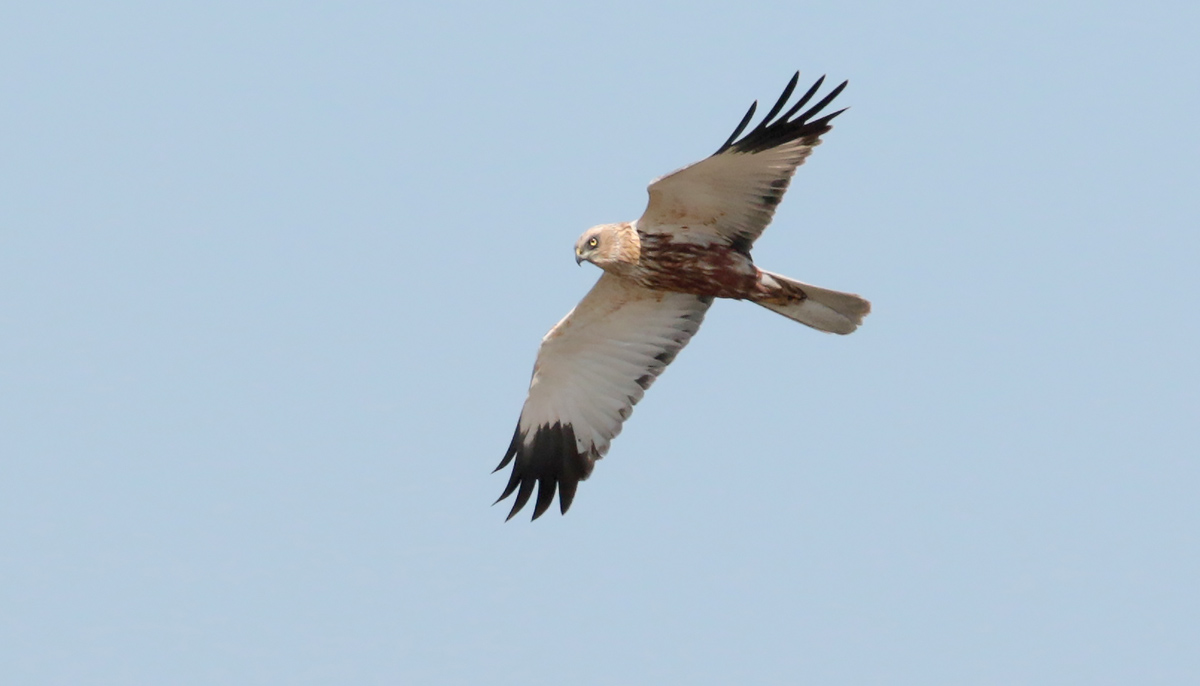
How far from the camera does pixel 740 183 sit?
1051cm

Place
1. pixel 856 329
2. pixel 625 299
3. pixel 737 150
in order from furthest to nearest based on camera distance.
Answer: pixel 625 299 < pixel 856 329 < pixel 737 150

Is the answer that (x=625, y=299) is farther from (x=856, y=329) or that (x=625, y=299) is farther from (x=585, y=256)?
(x=856, y=329)

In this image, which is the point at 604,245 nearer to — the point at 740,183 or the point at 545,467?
the point at 740,183

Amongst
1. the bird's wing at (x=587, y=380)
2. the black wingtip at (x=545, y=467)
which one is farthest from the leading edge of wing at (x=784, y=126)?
the black wingtip at (x=545, y=467)

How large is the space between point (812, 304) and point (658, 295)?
1.32 metres

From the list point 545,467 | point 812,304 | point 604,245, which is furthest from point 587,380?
point 812,304

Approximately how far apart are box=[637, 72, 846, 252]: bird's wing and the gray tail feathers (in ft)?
1.13

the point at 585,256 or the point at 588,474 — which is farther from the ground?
the point at 585,256

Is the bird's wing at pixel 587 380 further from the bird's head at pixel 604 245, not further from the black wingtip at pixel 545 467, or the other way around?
the bird's head at pixel 604 245

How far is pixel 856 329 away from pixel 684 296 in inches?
57.7

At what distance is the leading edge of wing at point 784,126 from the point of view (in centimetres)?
1012

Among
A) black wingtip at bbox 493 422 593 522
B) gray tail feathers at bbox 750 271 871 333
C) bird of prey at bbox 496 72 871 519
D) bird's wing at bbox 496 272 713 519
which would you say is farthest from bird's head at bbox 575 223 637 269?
black wingtip at bbox 493 422 593 522

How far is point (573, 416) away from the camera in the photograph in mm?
12078

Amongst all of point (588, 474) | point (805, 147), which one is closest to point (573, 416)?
point (588, 474)
